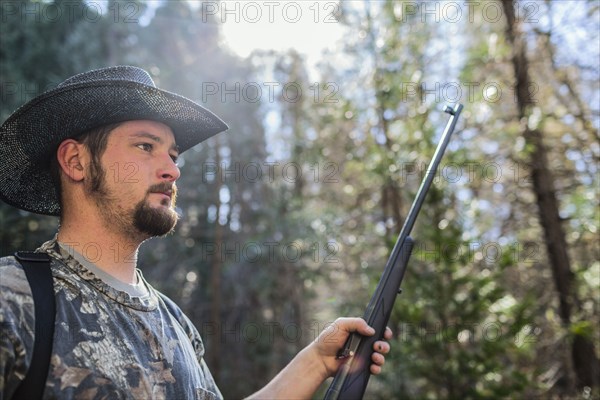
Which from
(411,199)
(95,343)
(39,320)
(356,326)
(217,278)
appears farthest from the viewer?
(217,278)

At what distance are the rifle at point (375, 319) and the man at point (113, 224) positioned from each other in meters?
0.05

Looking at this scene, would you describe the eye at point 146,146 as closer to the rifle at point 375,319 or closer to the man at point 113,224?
the man at point 113,224

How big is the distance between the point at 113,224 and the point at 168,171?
1.10ft

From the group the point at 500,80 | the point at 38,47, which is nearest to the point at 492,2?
the point at 500,80

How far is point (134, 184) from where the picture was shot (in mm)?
2109

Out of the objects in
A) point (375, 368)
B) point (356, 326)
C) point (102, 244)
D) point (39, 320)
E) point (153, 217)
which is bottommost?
→ point (375, 368)

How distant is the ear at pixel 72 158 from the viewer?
7.05ft

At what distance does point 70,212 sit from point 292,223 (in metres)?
9.52

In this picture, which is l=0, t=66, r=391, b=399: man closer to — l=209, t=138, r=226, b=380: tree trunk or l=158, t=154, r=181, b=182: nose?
l=158, t=154, r=181, b=182: nose

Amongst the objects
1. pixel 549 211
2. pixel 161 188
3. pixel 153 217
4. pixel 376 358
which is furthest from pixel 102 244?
pixel 549 211

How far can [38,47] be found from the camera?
11.6 m

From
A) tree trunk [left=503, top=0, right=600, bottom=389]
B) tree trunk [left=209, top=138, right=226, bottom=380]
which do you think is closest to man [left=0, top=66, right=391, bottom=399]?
tree trunk [left=503, top=0, right=600, bottom=389]

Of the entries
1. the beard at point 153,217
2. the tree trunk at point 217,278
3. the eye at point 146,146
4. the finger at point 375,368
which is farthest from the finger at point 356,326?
the tree trunk at point 217,278

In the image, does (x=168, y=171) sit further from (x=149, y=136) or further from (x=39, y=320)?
(x=39, y=320)
